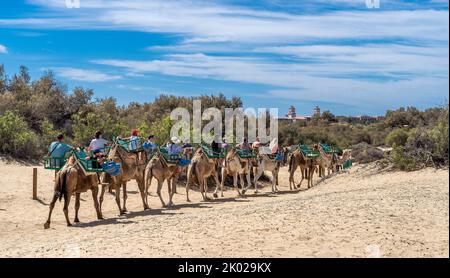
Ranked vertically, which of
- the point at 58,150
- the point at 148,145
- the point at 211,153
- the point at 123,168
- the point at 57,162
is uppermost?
the point at 148,145

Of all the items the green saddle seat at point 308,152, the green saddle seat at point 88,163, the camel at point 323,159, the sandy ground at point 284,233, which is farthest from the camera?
the camel at point 323,159

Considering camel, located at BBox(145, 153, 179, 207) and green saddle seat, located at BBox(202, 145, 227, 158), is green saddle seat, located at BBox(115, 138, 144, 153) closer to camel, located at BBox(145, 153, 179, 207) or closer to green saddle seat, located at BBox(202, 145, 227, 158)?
camel, located at BBox(145, 153, 179, 207)

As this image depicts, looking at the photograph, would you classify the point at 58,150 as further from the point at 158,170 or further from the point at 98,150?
the point at 158,170

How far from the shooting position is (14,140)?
2759 centimetres

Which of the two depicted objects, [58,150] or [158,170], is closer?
[58,150]

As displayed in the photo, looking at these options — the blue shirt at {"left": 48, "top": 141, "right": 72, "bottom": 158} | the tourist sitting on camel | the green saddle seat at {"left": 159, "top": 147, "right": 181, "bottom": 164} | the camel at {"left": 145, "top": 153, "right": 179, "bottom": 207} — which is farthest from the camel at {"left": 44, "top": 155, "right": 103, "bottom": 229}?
the green saddle seat at {"left": 159, "top": 147, "right": 181, "bottom": 164}

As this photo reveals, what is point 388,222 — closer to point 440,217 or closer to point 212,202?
point 440,217

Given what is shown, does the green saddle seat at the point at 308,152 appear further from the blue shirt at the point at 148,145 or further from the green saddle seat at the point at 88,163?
the green saddle seat at the point at 88,163

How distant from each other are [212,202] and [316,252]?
11629 millimetres

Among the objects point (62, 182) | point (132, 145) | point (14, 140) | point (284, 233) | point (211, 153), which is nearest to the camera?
point (284, 233)

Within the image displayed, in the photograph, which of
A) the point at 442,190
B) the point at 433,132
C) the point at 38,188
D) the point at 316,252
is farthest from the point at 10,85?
the point at 316,252

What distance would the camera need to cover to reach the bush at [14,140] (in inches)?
1088

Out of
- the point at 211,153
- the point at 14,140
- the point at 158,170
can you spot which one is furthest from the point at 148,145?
the point at 14,140

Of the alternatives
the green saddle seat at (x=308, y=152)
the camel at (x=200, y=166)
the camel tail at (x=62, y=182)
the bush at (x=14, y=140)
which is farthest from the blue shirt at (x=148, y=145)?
the bush at (x=14, y=140)
